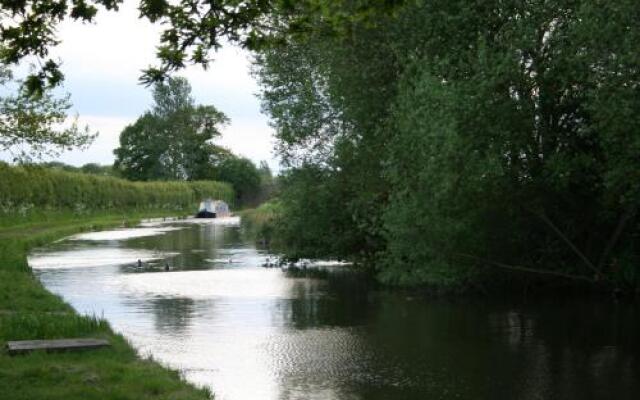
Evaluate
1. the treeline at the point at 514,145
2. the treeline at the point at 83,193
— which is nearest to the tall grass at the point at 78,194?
the treeline at the point at 83,193

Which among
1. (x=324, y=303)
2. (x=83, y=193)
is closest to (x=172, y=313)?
(x=324, y=303)

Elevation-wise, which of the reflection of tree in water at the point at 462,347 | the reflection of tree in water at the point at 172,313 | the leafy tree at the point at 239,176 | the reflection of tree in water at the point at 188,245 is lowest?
the reflection of tree in water at the point at 462,347

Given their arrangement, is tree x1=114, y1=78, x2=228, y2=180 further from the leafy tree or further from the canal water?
the canal water

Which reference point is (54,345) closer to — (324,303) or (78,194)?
(324,303)

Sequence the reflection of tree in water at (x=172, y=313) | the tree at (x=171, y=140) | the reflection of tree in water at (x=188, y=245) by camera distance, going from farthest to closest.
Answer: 1. the tree at (x=171, y=140)
2. the reflection of tree in water at (x=188, y=245)
3. the reflection of tree in water at (x=172, y=313)

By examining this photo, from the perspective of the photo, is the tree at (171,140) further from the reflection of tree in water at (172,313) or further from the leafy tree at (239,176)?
the reflection of tree in water at (172,313)

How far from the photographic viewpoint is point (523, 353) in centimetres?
1545

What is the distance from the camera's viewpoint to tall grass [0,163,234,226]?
49.8 metres

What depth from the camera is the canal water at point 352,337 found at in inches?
508

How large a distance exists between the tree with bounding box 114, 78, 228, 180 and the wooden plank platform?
106800 millimetres

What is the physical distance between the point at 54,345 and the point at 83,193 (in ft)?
186

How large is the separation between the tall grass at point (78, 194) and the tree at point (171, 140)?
12.9 m

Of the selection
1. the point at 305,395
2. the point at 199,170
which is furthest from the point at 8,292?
the point at 199,170

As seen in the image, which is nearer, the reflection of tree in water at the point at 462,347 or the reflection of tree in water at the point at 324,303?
the reflection of tree in water at the point at 462,347
